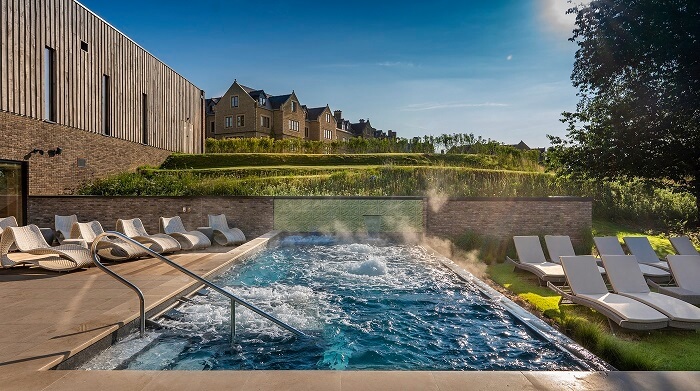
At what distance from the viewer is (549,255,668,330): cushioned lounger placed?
5.08 meters

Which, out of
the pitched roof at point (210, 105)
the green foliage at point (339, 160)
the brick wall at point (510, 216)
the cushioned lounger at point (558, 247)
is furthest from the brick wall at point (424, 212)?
the pitched roof at point (210, 105)

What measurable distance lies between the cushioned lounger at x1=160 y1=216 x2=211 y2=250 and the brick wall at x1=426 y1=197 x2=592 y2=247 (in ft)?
25.2

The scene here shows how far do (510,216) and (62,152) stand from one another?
54.1ft

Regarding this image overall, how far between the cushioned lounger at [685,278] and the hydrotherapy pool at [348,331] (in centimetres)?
330

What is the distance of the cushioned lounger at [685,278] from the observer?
6699mm

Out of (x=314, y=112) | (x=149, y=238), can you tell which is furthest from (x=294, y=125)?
(x=149, y=238)

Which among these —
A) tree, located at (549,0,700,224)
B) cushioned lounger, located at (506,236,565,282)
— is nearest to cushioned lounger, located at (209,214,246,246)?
cushioned lounger, located at (506,236,565,282)

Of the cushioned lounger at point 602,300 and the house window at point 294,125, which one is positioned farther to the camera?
the house window at point 294,125

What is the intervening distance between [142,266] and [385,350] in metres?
5.68

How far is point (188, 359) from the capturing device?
4254mm

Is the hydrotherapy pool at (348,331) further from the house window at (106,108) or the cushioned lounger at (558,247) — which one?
the house window at (106,108)

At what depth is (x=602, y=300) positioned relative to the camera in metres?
5.78

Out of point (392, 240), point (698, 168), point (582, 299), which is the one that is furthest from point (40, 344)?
point (698, 168)

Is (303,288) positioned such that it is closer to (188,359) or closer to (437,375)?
(188,359)
